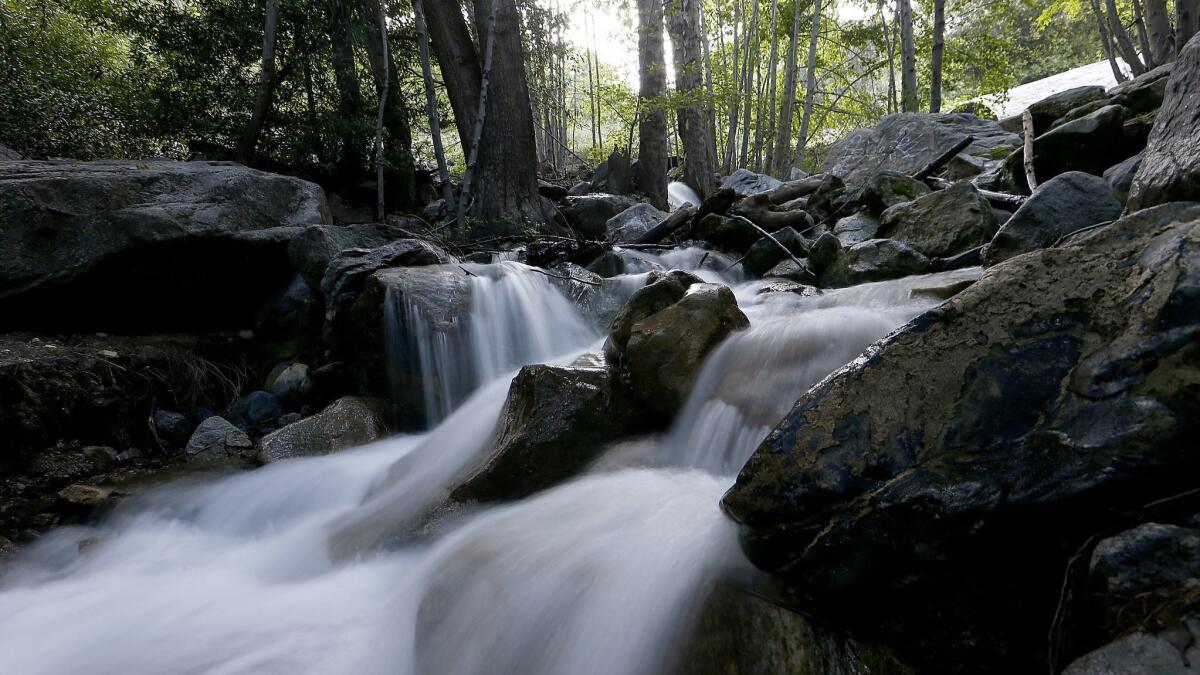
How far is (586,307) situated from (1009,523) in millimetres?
4567

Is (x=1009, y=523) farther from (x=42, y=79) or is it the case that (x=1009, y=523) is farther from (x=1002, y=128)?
(x=42, y=79)

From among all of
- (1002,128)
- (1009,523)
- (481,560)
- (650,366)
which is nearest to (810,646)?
(1009,523)

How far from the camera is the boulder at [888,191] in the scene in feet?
21.2

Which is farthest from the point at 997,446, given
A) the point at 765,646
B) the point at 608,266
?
the point at 608,266

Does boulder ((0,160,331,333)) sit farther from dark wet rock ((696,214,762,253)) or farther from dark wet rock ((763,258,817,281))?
dark wet rock ((763,258,817,281))

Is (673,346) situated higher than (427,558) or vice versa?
(673,346)

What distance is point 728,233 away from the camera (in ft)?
23.4

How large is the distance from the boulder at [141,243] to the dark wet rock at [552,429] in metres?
4.07

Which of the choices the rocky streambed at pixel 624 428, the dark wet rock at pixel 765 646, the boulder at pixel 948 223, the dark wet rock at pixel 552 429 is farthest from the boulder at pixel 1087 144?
the dark wet rock at pixel 765 646

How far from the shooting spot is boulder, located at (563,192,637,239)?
9578 millimetres

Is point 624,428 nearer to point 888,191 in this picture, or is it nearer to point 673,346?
point 673,346

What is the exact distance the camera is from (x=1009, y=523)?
4.95 ft

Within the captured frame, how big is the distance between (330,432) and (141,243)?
2615mm

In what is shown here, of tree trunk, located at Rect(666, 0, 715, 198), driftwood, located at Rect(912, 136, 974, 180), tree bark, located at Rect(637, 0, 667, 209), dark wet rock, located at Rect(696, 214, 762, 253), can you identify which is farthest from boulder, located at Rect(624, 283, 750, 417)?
tree bark, located at Rect(637, 0, 667, 209)
